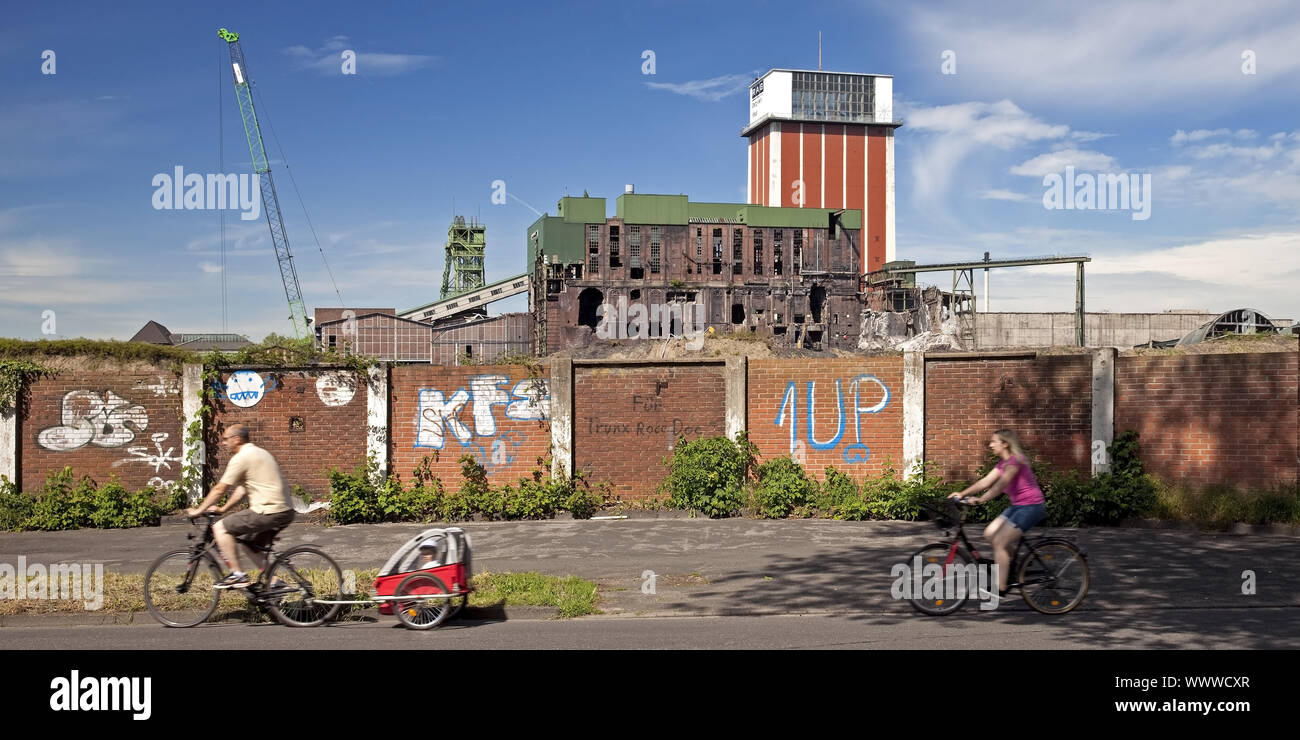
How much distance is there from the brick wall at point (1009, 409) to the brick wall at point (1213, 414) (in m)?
0.65

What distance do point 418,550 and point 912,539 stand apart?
7.52 meters

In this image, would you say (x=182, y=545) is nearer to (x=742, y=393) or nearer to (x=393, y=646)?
(x=393, y=646)

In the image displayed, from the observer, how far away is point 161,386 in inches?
644

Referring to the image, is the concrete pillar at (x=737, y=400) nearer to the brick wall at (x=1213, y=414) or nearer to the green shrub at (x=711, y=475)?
the green shrub at (x=711, y=475)

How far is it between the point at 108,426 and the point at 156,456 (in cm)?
97

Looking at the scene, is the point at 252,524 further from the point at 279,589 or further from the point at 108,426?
the point at 108,426

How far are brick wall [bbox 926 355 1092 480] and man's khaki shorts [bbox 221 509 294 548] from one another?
427 inches

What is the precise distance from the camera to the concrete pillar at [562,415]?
53.8 ft

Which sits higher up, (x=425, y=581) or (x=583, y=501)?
(x=425, y=581)

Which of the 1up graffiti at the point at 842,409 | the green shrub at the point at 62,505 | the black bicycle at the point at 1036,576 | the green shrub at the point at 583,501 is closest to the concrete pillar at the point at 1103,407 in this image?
the 1up graffiti at the point at 842,409

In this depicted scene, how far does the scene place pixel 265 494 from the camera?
8.62 meters

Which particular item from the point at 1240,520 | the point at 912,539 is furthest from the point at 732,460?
the point at 1240,520

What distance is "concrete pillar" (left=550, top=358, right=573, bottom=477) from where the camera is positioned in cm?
1641

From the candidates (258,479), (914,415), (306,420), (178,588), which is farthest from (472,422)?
(258,479)
